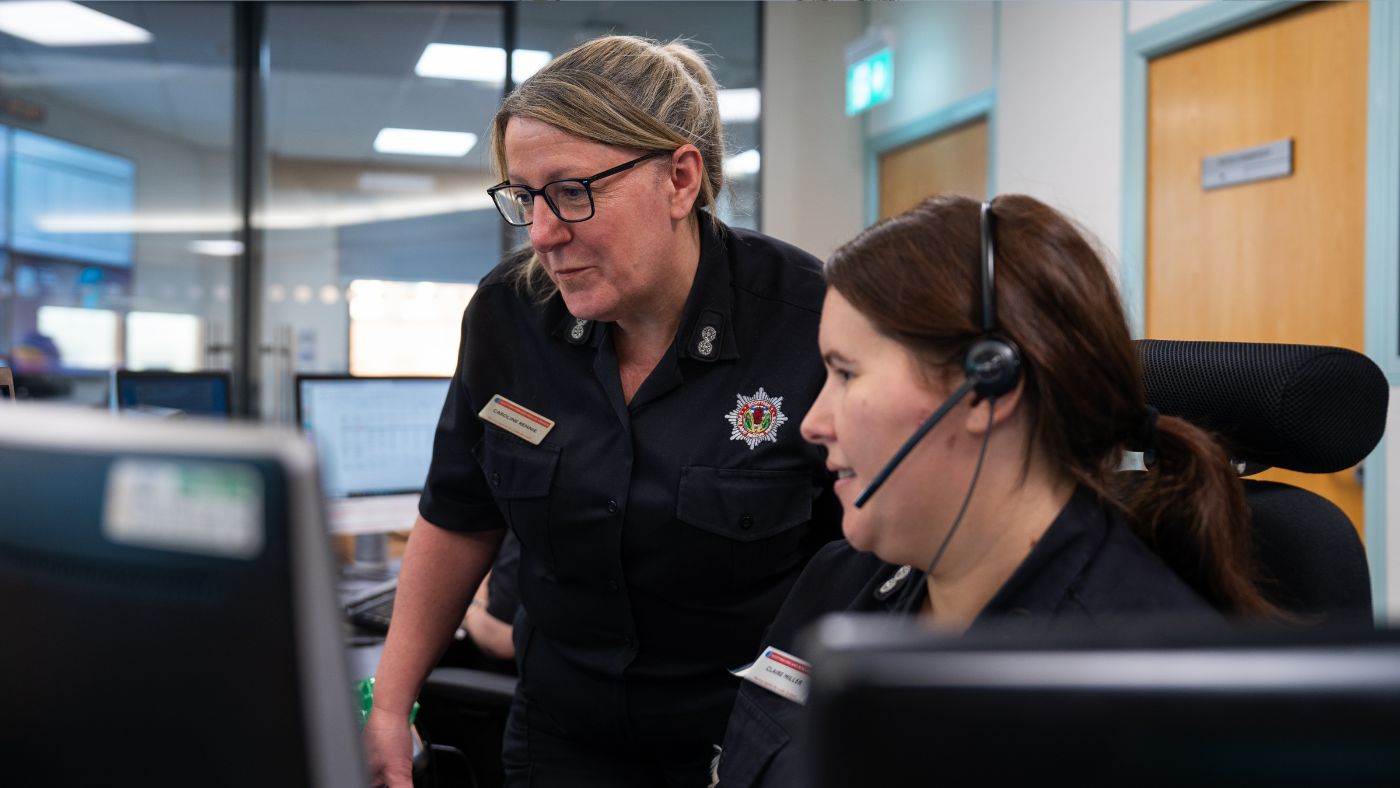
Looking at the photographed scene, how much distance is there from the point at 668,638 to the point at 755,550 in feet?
0.51

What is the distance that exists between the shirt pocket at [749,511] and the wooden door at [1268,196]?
181 cm

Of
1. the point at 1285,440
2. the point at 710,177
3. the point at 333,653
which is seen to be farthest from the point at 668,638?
the point at 333,653

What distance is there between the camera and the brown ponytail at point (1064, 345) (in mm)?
867

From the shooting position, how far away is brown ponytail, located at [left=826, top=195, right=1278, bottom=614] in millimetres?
867

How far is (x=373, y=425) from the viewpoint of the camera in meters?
2.49

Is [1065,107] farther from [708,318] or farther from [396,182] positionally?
[396,182]

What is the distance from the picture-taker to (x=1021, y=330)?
0.86 meters

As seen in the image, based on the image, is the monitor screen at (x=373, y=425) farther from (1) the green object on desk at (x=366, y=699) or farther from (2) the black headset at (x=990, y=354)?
(2) the black headset at (x=990, y=354)

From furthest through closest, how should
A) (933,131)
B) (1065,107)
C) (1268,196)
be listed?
(933,131), (1065,107), (1268,196)

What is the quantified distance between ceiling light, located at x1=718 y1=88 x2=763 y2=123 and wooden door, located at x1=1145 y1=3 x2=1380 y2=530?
212 centimetres

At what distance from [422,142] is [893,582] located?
15.2 ft

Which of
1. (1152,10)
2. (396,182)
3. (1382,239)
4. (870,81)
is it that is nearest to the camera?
(1382,239)

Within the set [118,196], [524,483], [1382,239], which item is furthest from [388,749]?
[118,196]

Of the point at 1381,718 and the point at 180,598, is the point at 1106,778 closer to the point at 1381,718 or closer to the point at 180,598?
the point at 1381,718
